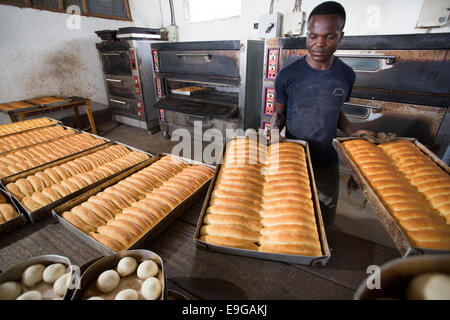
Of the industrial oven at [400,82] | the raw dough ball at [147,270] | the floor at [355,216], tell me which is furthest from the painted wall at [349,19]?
the raw dough ball at [147,270]

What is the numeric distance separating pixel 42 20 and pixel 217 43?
171 inches

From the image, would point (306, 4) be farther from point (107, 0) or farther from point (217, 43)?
point (107, 0)

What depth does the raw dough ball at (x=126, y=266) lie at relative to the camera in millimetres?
805

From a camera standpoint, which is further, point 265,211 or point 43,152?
point 43,152

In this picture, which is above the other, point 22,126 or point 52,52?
point 52,52

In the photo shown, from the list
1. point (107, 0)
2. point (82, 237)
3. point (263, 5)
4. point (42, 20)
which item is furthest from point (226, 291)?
point (107, 0)

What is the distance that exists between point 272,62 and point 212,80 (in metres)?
1.21

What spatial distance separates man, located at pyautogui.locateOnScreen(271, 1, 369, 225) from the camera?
6.15 ft

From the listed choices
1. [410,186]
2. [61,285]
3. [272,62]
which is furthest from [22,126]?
[410,186]

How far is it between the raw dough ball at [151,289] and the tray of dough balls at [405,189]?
957 mm

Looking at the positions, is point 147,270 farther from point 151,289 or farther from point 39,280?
point 39,280

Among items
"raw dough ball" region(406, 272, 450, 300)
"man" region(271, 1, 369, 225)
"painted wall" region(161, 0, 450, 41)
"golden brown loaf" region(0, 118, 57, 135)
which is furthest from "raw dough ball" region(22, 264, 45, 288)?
"painted wall" region(161, 0, 450, 41)

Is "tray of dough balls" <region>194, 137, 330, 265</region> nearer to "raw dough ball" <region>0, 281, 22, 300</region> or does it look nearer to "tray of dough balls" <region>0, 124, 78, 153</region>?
"raw dough ball" <region>0, 281, 22, 300</region>

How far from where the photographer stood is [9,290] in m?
0.70
